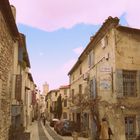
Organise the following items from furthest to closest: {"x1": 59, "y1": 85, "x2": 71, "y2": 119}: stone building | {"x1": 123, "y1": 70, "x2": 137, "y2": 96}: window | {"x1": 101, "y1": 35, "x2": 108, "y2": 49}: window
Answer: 1. {"x1": 59, "y1": 85, "x2": 71, "y2": 119}: stone building
2. {"x1": 101, "y1": 35, "x2": 108, "y2": 49}: window
3. {"x1": 123, "y1": 70, "x2": 137, "y2": 96}: window

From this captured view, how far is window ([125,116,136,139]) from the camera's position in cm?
1859

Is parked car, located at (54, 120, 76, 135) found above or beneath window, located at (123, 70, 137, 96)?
beneath

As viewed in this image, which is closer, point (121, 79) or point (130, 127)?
point (121, 79)

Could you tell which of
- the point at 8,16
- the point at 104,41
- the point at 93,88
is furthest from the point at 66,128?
the point at 8,16

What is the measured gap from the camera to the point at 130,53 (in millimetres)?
18969

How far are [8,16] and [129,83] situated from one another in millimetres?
9750

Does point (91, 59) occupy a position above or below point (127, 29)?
below

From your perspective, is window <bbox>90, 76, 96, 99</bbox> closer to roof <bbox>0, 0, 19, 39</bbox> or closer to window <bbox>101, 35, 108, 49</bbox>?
window <bbox>101, 35, 108, 49</bbox>

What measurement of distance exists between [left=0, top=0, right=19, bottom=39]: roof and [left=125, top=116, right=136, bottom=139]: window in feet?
29.2

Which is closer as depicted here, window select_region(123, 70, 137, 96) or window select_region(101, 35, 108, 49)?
window select_region(123, 70, 137, 96)

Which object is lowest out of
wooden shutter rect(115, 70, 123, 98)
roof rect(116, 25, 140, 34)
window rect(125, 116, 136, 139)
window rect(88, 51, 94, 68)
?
window rect(125, 116, 136, 139)

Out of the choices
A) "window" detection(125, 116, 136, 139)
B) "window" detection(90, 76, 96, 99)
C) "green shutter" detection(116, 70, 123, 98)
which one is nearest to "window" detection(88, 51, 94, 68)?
"window" detection(90, 76, 96, 99)

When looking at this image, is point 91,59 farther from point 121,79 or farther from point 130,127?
point 130,127

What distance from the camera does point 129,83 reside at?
750 inches
